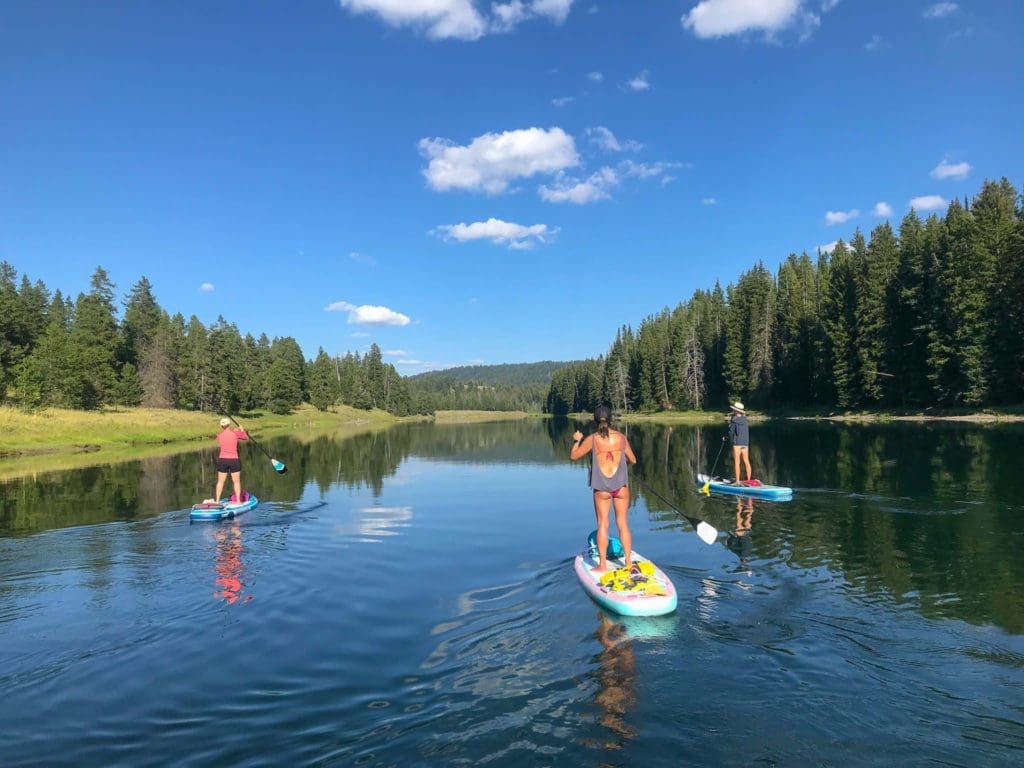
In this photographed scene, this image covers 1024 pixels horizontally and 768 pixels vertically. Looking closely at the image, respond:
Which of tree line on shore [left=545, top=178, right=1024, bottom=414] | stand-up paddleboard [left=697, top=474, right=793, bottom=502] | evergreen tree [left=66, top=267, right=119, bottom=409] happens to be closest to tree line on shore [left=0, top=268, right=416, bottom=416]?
evergreen tree [left=66, top=267, right=119, bottom=409]

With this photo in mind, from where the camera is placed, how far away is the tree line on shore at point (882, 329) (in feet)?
203

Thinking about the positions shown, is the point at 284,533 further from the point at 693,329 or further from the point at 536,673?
the point at 693,329

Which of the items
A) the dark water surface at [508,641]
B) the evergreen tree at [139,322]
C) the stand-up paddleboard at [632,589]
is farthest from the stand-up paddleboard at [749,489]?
the evergreen tree at [139,322]

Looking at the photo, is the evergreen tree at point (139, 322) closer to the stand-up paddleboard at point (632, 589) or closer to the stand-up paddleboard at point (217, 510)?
the stand-up paddleboard at point (217, 510)

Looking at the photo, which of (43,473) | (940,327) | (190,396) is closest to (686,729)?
(43,473)

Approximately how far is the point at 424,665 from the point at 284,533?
1049 centimetres

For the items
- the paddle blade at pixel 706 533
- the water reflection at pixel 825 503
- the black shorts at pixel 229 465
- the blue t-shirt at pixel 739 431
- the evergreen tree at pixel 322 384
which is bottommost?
the water reflection at pixel 825 503

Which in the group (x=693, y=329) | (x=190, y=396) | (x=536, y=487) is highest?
(x=693, y=329)

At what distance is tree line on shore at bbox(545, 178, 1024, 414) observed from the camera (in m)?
61.8

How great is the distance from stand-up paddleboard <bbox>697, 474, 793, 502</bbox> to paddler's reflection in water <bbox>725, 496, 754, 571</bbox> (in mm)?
474

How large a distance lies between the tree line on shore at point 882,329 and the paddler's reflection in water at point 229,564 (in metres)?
69.4

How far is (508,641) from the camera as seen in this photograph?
353 inches

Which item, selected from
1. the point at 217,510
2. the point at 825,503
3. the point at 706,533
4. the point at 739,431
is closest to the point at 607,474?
the point at 706,533

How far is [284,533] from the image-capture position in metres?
17.3
